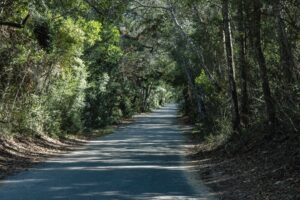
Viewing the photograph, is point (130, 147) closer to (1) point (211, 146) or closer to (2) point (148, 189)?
(1) point (211, 146)

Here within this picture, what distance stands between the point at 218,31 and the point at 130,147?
690cm

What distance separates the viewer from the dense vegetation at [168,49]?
1483 cm

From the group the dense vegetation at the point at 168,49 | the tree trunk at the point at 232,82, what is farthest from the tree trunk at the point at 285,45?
the tree trunk at the point at 232,82

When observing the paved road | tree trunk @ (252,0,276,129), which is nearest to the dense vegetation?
tree trunk @ (252,0,276,129)

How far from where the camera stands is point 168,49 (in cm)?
4138

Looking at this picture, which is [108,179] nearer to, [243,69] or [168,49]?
[243,69]

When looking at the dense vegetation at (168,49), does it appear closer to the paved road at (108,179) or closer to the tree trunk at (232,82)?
the tree trunk at (232,82)

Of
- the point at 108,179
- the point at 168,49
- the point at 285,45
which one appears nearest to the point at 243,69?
the point at 285,45

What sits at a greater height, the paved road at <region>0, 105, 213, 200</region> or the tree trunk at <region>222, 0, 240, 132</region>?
the tree trunk at <region>222, 0, 240, 132</region>

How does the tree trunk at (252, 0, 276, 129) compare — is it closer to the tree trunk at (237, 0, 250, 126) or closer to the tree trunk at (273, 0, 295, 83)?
the tree trunk at (237, 0, 250, 126)

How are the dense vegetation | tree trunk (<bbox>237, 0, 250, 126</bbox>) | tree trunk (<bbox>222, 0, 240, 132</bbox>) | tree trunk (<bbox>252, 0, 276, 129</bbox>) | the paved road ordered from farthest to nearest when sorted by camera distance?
tree trunk (<bbox>222, 0, 240, 132</bbox>), tree trunk (<bbox>237, 0, 250, 126</bbox>), tree trunk (<bbox>252, 0, 276, 129</bbox>), the dense vegetation, the paved road

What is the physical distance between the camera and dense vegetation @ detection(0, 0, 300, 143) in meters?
14.8

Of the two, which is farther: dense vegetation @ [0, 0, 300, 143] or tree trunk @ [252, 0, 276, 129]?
tree trunk @ [252, 0, 276, 129]

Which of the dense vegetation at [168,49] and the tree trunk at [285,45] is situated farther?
the dense vegetation at [168,49]
